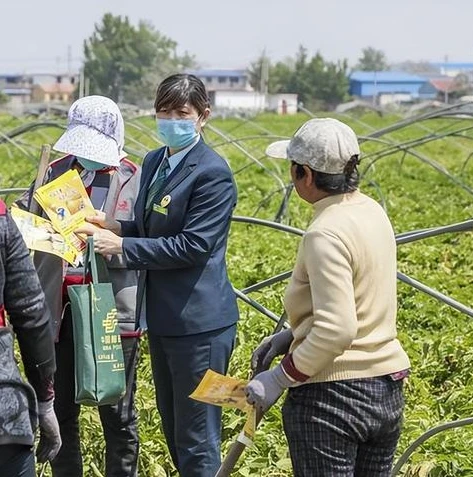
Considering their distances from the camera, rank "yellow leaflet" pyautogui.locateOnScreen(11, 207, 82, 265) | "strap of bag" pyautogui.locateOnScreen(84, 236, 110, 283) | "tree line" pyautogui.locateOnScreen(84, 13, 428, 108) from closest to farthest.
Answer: "yellow leaflet" pyautogui.locateOnScreen(11, 207, 82, 265) < "strap of bag" pyautogui.locateOnScreen(84, 236, 110, 283) < "tree line" pyautogui.locateOnScreen(84, 13, 428, 108)

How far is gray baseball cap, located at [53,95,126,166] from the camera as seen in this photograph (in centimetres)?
346

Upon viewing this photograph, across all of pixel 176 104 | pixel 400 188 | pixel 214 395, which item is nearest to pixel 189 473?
pixel 214 395

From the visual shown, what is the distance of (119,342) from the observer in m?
3.33

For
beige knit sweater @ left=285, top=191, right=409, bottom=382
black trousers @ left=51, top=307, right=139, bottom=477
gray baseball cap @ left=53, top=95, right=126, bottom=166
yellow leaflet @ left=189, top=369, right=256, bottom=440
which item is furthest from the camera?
black trousers @ left=51, top=307, right=139, bottom=477

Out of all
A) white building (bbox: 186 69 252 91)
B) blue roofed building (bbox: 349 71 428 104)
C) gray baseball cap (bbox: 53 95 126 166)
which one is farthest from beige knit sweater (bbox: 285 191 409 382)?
white building (bbox: 186 69 252 91)

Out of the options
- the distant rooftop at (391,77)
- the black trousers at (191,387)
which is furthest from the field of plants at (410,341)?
the distant rooftop at (391,77)

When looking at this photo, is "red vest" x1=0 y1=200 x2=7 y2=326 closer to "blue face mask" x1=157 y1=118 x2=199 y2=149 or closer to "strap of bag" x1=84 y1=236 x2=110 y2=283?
"strap of bag" x1=84 y1=236 x2=110 y2=283

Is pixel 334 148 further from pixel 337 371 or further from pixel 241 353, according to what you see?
pixel 241 353

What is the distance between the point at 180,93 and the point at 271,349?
3.05 feet

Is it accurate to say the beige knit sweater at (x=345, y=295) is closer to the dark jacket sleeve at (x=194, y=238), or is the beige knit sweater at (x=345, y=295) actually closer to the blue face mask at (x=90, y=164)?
the dark jacket sleeve at (x=194, y=238)

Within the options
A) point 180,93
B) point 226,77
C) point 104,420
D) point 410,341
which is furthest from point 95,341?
point 226,77

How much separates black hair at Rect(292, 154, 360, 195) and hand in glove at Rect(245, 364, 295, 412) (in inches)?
19.0

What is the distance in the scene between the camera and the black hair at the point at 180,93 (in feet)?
10.9

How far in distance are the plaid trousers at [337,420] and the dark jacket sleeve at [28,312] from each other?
Answer: 65 cm
